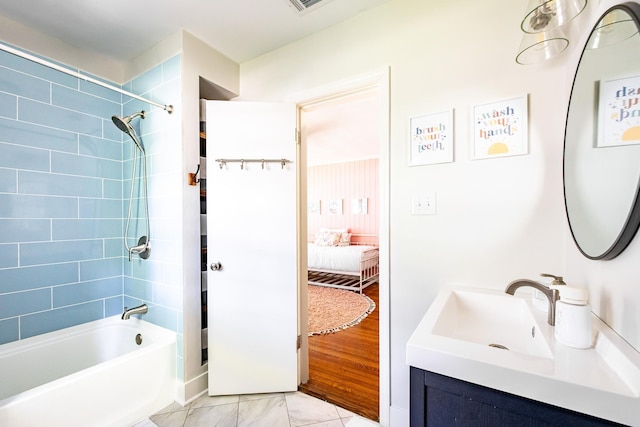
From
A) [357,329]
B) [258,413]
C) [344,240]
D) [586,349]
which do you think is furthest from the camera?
[344,240]

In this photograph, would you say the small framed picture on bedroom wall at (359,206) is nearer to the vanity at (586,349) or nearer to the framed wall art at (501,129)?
the framed wall art at (501,129)

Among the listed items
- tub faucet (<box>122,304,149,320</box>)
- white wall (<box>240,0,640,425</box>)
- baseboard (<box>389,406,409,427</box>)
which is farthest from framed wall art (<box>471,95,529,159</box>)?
tub faucet (<box>122,304,149,320</box>)

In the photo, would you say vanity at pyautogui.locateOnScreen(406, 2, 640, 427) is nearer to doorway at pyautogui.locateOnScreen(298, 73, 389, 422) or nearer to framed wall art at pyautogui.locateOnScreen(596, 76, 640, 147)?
framed wall art at pyautogui.locateOnScreen(596, 76, 640, 147)

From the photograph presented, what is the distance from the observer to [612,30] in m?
0.71

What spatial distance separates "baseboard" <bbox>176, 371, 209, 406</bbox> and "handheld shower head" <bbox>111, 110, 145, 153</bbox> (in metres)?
1.64

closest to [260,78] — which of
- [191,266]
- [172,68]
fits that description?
[172,68]

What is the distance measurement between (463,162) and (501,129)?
204 mm

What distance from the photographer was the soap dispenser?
67 centimetres

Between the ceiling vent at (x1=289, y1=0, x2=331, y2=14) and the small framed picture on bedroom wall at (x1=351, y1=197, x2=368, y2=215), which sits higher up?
the ceiling vent at (x1=289, y1=0, x2=331, y2=14)

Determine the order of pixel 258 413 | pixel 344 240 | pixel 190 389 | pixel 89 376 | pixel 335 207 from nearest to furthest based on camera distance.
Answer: pixel 89 376 → pixel 258 413 → pixel 190 389 → pixel 344 240 → pixel 335 207

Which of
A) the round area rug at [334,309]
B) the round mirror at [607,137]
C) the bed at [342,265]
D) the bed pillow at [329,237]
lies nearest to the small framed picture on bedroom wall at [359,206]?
the bed pillow at [329,237]

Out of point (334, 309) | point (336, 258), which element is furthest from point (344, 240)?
point (334, 309)

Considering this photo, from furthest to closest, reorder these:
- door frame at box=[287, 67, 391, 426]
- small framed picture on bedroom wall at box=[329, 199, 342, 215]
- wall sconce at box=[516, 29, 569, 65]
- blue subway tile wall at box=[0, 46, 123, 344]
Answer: small framed picture on bedroom wall at box=[329, 199, 342, 215]
blue subway tile wall at box=[0, 46, 123, 344]
door frame at box=[287, 67, 391, 426]
wall sconce at box=[516, 29, 569, 65]

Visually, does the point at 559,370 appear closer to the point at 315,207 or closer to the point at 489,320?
the point at 489,320
